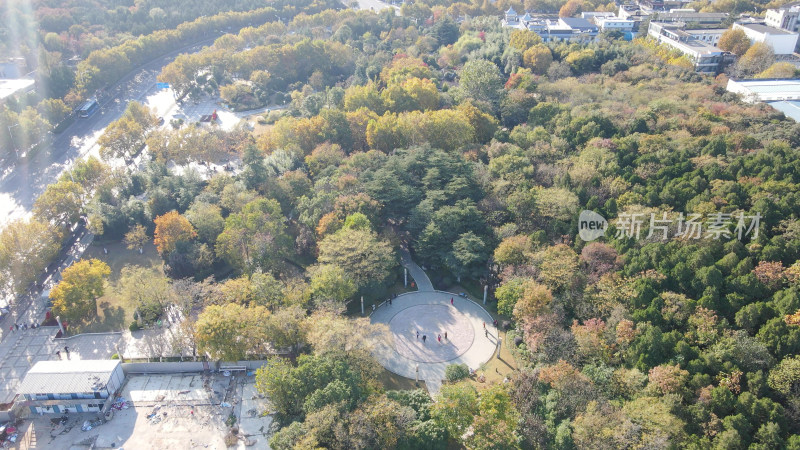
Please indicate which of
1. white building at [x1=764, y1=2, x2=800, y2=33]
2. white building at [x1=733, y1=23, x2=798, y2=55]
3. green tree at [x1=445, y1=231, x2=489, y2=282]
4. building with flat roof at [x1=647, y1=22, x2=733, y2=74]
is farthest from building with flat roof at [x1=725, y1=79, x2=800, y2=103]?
green tree at [x1=445, y1=231, x2=489, y2=282]

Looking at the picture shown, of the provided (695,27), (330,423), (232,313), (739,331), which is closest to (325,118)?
(232,313)

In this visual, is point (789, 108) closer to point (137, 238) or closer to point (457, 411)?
point (457, 411)

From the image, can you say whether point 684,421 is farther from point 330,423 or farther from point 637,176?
point 637,176

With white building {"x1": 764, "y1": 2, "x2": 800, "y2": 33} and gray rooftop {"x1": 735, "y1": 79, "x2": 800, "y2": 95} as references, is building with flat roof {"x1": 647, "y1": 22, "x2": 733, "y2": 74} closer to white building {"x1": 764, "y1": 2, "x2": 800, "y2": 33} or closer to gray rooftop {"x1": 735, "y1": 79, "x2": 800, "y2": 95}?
white building {"x1": 764, "y1": 2, "x2": 800, "y2": 33}

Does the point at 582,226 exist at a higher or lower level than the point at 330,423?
higher

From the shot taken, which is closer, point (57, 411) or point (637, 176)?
point (57, 411)
